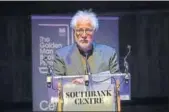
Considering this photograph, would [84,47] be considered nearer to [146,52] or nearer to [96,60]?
[96,60]

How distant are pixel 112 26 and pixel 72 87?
1.27 ft

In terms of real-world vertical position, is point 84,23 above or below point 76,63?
above

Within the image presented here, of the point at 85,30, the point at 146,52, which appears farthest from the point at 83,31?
the point at 146,52

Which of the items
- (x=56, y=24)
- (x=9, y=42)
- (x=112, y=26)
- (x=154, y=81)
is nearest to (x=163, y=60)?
(x=154, y=81)

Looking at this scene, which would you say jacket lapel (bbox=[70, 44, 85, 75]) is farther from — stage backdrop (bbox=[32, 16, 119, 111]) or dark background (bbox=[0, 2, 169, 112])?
dark background (bbox=[0, 2, 169, 112])

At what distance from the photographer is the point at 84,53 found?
205cm

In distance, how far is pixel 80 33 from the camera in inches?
80.0

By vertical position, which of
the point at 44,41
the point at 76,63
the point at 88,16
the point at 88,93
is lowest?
the point at 88,93

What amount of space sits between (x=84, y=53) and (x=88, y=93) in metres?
0.21

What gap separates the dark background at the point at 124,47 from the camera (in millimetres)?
2018

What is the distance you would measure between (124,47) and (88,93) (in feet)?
1.02

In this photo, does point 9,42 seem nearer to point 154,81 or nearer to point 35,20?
point 35,20

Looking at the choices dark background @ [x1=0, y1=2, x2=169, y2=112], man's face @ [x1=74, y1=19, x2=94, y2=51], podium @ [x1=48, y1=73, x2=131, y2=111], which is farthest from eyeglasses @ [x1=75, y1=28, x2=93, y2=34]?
podium @ [x1=48, y1=73, x2=131, y2=111]

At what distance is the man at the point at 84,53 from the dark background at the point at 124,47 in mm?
54
